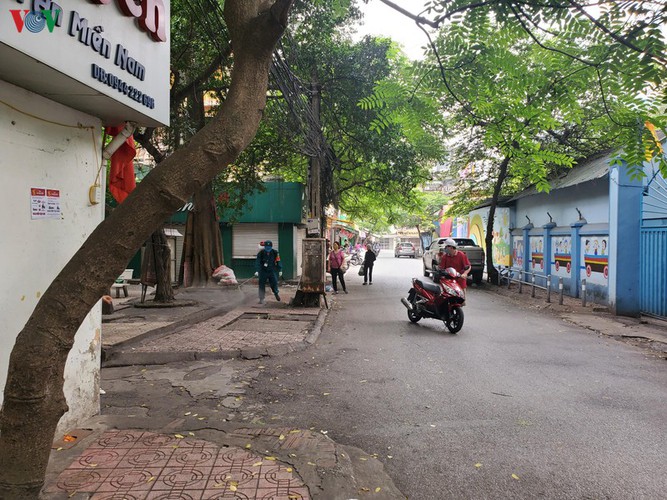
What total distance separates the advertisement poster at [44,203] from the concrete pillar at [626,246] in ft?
38.8

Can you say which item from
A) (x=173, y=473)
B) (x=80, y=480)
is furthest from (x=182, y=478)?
(x=80, y=480)

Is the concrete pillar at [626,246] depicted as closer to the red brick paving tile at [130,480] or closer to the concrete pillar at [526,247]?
the concrete pillar at [526,247]

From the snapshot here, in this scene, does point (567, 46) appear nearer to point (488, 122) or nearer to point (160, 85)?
point (488, 122)

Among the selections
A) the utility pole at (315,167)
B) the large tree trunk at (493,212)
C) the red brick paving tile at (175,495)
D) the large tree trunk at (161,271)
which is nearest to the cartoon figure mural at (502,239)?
the large tree trunk at (493,212)

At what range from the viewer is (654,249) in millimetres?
10773

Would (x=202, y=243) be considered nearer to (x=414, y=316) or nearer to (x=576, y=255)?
(x=414, y=316)

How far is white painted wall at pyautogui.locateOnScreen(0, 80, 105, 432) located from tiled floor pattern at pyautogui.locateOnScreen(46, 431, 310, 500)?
75 centimetres

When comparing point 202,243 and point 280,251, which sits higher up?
point 202,243

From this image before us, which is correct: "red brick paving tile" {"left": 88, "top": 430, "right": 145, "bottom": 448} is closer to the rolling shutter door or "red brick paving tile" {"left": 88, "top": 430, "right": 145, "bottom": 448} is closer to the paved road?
the paved road

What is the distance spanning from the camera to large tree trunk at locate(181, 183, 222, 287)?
14.8m

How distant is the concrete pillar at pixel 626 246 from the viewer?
1135 cm

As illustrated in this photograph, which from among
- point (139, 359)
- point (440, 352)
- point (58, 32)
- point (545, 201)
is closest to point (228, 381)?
point (139, 359)

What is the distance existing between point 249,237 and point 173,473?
1757 centimetres

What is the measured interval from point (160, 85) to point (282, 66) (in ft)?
14.4
